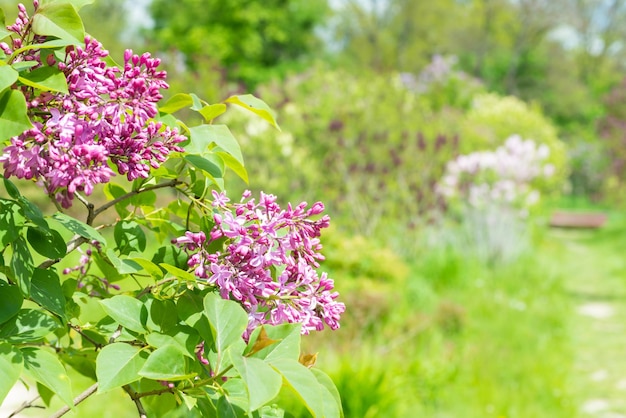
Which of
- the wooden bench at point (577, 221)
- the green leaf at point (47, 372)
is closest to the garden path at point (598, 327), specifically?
the wooden bench at point (577, 221)

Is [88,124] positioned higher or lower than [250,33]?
lower

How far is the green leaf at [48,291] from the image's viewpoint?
117 cm

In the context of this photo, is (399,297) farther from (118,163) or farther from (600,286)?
(118,163)

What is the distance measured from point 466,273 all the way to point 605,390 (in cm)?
262

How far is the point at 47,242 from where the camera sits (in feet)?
4.10

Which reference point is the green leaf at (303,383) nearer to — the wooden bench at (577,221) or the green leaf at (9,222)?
the green leaf at (9,222)

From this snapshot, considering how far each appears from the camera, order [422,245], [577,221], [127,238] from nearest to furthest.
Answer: [127,238], [422,245], [577,221]

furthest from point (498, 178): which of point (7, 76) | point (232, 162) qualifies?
point (7, 76)

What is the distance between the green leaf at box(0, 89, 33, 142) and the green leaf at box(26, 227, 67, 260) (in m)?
0.24

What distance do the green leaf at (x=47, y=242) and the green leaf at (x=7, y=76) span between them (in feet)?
1.02

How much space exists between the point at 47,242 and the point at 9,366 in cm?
28

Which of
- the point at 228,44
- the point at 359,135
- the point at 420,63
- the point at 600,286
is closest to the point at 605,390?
the point at 600,286

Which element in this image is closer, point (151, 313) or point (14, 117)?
point (14, 117)

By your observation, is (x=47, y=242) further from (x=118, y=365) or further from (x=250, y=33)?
(x=250, y=33)
